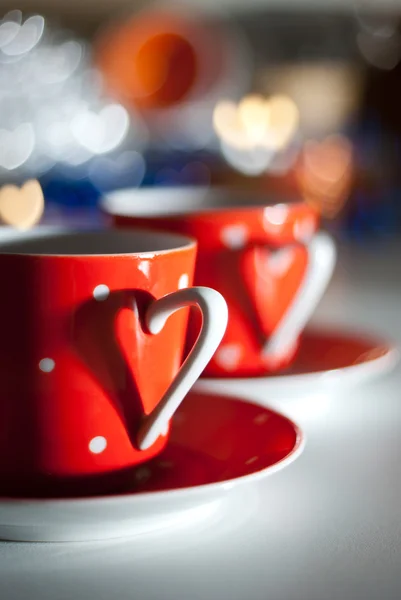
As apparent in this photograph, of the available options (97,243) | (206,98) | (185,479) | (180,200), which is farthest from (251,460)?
(206,98)

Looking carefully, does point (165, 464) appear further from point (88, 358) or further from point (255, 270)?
point (255, 270)

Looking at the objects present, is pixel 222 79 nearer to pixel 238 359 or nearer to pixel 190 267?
pixel 238 359

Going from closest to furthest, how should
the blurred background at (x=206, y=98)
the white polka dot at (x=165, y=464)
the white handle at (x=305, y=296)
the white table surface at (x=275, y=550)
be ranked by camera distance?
the white table surface at (x=275, y=550)
the white polka dot at (x=165, y=464)
the white handle at (x=305, y=296)
the blurred background at (x=206, y=98)

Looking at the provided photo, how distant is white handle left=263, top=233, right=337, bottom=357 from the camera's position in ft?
1.81

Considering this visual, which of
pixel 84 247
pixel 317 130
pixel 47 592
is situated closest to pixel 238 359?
pixel 84 247

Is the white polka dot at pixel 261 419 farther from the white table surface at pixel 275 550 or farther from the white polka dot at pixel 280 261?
the white polka dot at pixel 280 261

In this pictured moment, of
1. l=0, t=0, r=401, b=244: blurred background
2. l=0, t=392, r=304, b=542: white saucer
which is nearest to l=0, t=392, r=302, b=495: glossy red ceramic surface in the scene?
l=0, t=392, r=304, b=542: white saucer

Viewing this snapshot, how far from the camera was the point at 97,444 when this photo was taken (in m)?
0.38

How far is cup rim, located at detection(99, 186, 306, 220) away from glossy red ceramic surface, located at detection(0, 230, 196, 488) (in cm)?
17

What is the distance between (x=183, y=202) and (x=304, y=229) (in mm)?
113

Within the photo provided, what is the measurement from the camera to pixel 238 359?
1.87 ft

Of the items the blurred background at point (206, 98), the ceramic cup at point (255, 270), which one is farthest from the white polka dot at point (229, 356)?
the blurred background at point (206, 98)

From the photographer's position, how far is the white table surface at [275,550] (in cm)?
31

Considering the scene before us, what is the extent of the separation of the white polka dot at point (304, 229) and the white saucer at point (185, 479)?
0.15 metres
